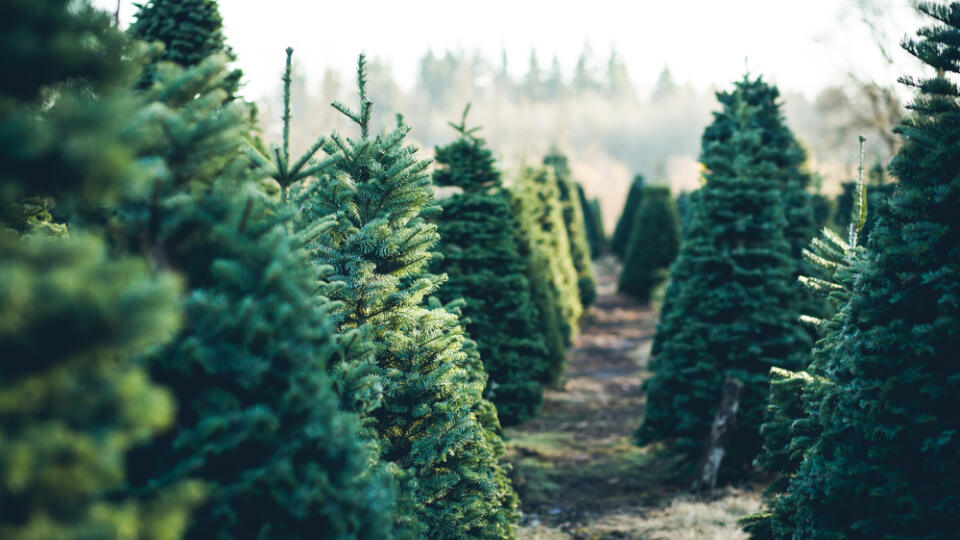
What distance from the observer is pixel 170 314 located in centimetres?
163

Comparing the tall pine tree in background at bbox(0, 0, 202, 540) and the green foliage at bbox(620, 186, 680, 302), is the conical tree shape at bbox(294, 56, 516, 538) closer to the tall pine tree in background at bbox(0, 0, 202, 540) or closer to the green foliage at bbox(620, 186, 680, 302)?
the tall pine tree in background at bbox(0, 0, 202, 540)

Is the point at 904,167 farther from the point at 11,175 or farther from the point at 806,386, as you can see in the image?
the point at 11,175

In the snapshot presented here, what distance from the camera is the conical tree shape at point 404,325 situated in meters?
4.43

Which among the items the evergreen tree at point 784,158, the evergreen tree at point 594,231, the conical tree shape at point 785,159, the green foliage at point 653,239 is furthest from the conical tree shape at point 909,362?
the evergreen tree at point 594,231

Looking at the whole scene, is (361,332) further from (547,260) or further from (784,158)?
(547,260)

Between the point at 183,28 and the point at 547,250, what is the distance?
35.5 ft

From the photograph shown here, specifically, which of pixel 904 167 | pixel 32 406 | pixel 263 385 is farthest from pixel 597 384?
pixel 32 406

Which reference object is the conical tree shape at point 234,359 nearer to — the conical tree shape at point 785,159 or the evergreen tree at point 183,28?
the evergreen tree at point 183,28

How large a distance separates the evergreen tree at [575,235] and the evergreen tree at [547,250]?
9.76ft

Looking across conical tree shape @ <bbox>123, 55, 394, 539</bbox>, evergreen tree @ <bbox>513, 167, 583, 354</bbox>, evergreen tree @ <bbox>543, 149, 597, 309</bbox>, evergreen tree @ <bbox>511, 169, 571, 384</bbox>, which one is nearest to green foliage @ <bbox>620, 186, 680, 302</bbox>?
evergreen tree @ <bbox>543, 149, 597, 309</bbox>

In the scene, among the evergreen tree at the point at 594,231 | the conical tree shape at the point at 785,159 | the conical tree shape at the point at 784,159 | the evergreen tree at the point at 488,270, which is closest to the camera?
the evergreen tree at the point at 488,270

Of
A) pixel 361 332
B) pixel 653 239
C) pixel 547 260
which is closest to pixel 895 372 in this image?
pixel 361 332

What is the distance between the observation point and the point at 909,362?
404cm

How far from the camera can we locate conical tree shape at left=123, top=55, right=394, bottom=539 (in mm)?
2268
